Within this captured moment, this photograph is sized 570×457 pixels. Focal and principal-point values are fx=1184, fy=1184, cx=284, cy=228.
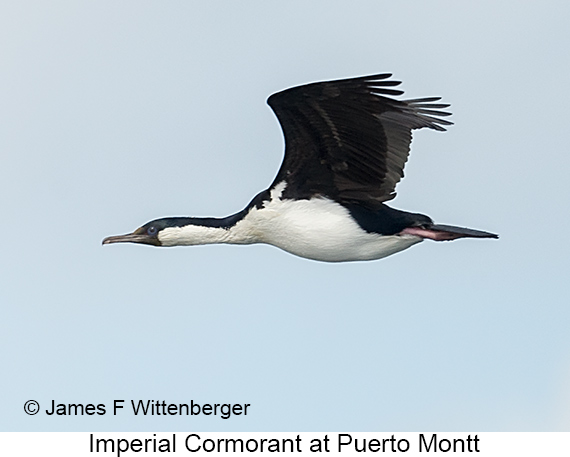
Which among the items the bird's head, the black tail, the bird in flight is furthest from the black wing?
the bird's head

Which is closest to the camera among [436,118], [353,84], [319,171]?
[353,84]

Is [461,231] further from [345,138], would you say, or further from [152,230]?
[152,230]

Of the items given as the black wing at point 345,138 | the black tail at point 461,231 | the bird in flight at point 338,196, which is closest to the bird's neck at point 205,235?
the bird in flight at point 338,196

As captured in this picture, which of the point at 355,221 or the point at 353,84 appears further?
the point at 355,221

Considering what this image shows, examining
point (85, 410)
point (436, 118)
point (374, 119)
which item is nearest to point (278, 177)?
point (374, 119)

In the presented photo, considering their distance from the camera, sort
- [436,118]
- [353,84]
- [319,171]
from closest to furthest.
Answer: [353,84] < [319,171] < [436,118]
